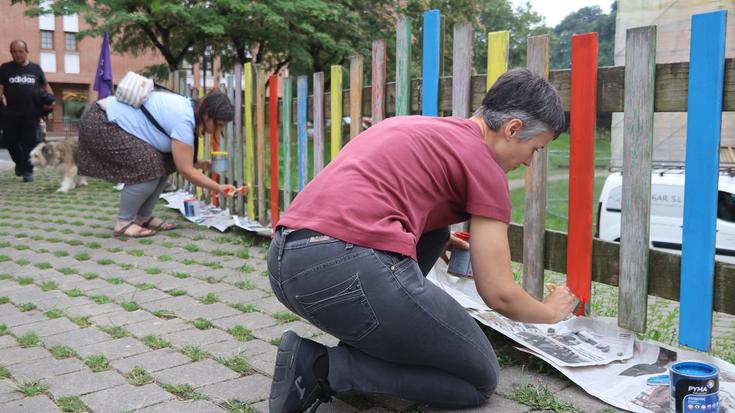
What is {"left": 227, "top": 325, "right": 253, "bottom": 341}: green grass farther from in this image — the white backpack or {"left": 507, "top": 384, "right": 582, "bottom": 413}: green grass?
the white backpack

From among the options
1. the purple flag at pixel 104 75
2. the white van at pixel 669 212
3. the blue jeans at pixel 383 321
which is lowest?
the white van at pixel 669 212

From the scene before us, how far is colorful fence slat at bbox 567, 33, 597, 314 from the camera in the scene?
120 inches

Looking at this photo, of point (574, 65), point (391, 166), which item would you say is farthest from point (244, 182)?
point (391, 166)

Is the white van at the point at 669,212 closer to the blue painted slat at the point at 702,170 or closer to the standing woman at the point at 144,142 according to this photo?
the standing woman at the point at 144,142

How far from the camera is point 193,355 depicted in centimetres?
304

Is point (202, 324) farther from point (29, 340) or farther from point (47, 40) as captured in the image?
point (47, 40)

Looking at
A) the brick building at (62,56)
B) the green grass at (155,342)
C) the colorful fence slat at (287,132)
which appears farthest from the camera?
the brick building at (62,56)

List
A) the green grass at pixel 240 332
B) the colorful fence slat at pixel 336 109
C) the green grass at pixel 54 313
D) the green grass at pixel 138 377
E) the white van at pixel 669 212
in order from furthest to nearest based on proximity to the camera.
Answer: the white van at pixel 669 212 → the colorful fence slat at pixel 336 109 → the green grass at pixel 54 313 → the green grass at pixel 240 332 → the green grass at pixel 138 377

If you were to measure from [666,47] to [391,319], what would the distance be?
16412mm

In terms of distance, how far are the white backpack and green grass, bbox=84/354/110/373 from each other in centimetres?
308

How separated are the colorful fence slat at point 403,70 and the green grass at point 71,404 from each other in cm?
234

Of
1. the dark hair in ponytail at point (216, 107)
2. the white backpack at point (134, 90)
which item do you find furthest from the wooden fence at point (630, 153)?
the white backpack at point (134, 90)

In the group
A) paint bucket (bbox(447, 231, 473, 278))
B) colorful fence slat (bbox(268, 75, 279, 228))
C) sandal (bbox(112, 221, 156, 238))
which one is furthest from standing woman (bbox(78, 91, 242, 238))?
paint bucket (bbox(447, 231, 473, 278))

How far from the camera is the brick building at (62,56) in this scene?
125 ft
